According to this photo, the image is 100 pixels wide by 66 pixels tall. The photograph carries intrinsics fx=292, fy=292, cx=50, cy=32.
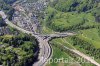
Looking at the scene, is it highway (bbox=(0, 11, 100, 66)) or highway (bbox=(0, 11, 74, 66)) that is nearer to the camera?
highway (bbox=(0, 11, 74, 66))

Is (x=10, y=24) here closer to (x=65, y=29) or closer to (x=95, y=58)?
(x=65, y=29)

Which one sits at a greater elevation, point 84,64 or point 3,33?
point 3,33

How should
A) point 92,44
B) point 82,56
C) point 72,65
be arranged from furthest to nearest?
1. point 92,44
2. point 82,56
3. point 72,65

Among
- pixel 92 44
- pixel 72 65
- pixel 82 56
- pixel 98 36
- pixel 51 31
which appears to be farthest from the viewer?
pixel 51 31

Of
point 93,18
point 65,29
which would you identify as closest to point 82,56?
point 65,29

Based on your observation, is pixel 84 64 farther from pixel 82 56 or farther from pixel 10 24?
pixel 10 24

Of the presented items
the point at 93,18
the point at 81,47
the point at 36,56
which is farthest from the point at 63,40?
the point at 93,18

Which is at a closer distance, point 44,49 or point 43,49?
point 43,49

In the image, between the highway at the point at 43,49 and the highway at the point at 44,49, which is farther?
the highway at the point at 44,49

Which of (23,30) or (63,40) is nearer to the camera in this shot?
(63,40)
